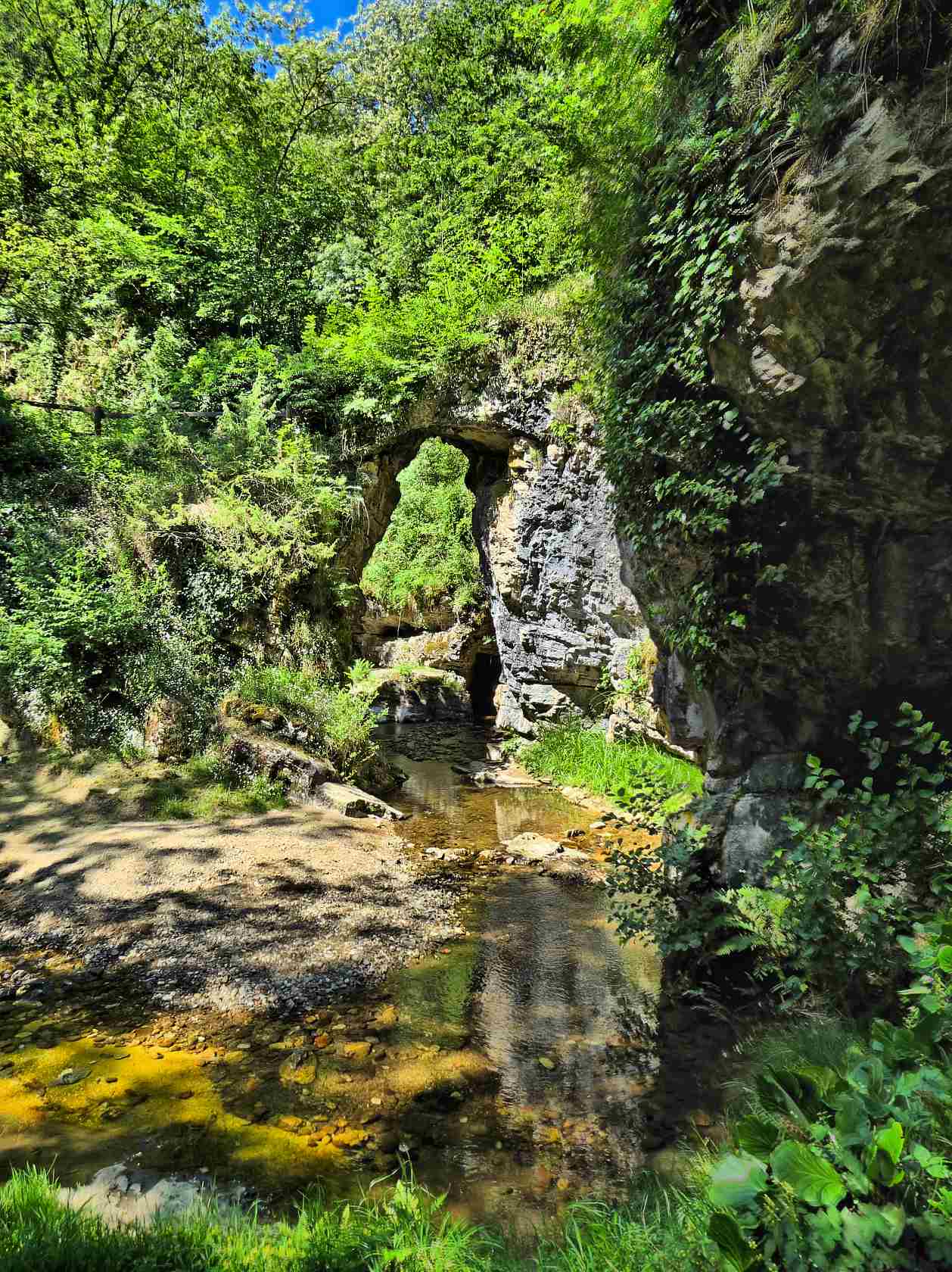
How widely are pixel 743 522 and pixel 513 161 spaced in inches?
542

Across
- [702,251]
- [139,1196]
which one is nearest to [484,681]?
[702,251]

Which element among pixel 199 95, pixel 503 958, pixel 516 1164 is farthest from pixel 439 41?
pixel 516 1164

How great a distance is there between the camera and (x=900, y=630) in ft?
15.8

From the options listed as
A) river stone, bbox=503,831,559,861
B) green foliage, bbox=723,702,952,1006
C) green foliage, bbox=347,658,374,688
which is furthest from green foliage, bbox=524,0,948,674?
green foliage, bbox=347,658,374,688

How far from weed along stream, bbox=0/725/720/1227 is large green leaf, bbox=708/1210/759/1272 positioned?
2.03 metres

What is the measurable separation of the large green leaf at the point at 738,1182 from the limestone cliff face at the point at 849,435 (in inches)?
157

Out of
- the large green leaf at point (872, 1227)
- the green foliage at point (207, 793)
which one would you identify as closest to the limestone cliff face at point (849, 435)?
the large green leaf at point (872, 1227)

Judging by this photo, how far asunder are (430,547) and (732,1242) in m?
23.9

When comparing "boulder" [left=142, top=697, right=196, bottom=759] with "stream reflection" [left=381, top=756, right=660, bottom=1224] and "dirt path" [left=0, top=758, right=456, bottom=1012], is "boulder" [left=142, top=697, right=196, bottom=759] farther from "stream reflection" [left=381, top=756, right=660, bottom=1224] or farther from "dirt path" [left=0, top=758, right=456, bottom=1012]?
"stream reflection" [left=381, top=756, right=660, bottom=1224]

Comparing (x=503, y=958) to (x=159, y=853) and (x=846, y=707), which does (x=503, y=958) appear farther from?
(x=159, y=853)

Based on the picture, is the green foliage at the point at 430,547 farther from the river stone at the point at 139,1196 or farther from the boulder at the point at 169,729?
the river stone at the point at 139,1196

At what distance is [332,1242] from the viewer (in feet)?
8.56

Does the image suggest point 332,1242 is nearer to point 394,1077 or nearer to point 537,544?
point 394,1077

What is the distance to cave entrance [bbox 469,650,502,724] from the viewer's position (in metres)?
23.5
